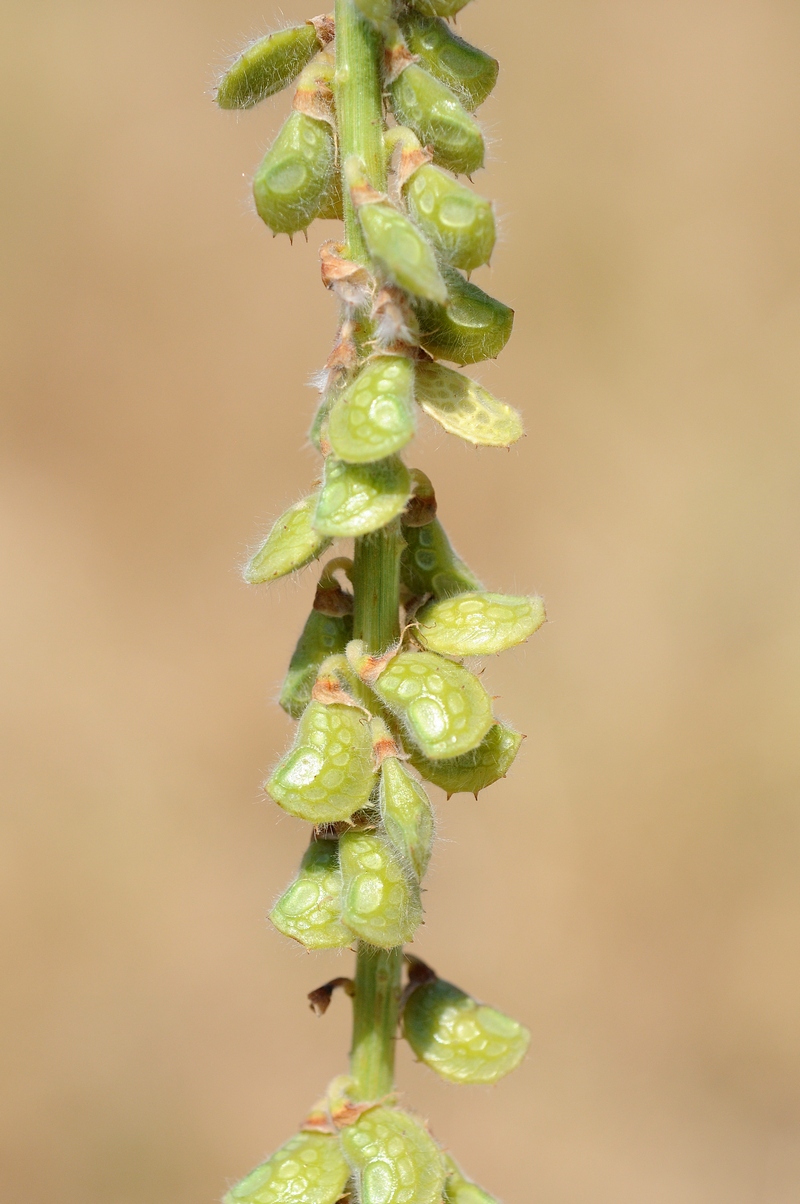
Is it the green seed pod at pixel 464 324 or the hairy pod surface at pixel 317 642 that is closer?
the green seed pod at pixel 464 324

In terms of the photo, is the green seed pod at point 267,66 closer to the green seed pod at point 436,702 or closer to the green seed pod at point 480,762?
the green seed pod at point 436,702

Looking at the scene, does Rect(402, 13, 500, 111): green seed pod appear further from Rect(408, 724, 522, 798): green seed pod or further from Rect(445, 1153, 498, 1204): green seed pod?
Rect(445, 1153, 498, 1204): green seed pod

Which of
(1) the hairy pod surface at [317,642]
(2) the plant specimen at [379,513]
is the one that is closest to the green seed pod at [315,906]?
(2) the plant specimen at [379,513]

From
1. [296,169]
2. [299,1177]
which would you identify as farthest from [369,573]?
[299,1177]

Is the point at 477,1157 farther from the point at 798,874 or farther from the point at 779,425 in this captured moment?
the point at 779,425

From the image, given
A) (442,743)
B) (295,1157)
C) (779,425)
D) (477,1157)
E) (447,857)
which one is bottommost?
(477,1157)

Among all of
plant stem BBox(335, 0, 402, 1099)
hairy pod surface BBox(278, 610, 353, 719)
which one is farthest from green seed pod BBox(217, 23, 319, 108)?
hairy pod surface BBox(278, 610, 353, 719)

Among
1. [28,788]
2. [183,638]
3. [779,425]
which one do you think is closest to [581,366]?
[779,425]

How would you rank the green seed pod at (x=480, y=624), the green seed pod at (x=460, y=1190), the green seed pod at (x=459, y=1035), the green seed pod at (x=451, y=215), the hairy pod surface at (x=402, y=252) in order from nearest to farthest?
the hairy pod surface at (x=402, y=252), the green seed pod at (x=451, y=215), the green seed pod at (x=480, y=624), the green seed pod at (x=460, y=1190), the green seed pod at (x=459, y=1035)
